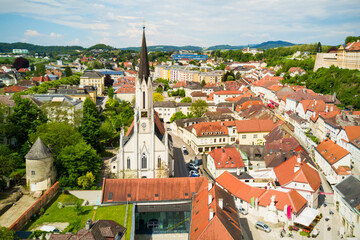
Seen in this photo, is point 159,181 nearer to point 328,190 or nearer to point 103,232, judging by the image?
point 103,232

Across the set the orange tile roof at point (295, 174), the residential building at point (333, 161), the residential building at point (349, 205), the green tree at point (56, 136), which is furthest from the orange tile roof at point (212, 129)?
the residential building at point (349, 205)

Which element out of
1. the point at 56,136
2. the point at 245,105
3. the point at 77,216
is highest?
the point at 245,105

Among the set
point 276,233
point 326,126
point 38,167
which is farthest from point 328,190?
point 38,167

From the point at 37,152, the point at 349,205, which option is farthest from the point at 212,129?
the point at 37,152

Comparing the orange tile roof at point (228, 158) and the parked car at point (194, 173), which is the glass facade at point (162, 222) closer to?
the orange tile roof at point (228, 158)

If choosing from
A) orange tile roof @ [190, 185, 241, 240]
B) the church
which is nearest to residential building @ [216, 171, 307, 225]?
orange tile roof @ [190, 185, 241, 240]

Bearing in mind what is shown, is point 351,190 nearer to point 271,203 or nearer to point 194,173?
point 271,203
